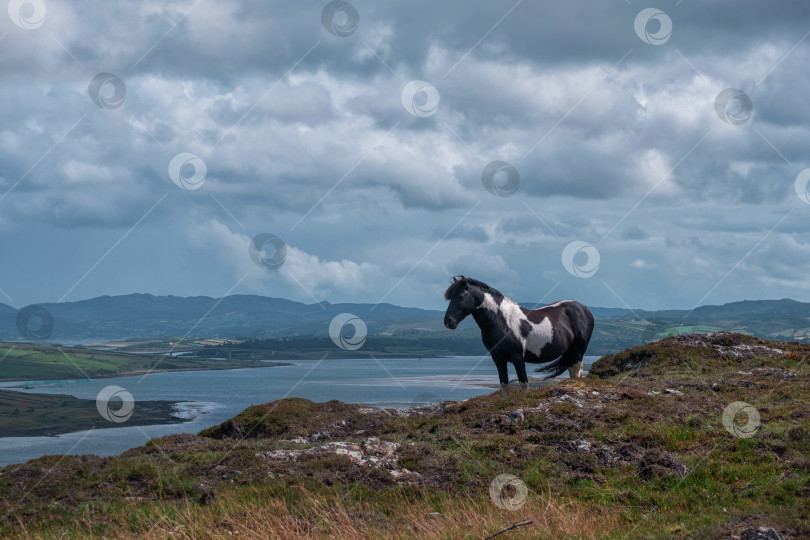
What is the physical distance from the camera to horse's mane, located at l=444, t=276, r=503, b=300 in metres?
21.1

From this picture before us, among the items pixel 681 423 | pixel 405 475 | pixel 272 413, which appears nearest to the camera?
pixel 405 475

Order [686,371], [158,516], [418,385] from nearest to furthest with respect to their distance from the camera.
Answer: [158,516]
[686,371]
[418,385]

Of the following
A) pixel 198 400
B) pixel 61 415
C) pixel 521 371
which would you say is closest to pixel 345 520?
pixel 521 371

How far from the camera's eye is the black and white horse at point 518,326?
833 inches

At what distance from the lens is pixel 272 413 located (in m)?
24.8

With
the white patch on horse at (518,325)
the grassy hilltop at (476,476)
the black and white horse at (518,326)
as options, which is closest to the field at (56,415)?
the black and white horse at (518,326)

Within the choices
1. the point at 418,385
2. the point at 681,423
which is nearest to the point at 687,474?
the point at 681,423

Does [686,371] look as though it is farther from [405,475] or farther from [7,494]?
[7,494]

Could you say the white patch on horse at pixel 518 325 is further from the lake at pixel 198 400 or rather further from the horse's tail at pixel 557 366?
the lake at pixel 198 400

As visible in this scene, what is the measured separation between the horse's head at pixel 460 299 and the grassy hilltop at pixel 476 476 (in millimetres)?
2772

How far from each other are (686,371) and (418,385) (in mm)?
110601

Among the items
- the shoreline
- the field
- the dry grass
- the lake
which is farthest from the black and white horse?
the field

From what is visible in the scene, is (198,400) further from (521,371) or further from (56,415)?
(521,371)

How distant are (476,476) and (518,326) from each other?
27.5 feet
